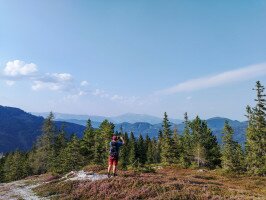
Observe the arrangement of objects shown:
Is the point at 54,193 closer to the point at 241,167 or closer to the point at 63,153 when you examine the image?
the point at 241,167

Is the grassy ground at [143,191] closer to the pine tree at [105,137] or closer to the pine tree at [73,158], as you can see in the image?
the pine tree at [105,137]

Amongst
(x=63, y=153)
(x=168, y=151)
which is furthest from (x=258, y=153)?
(x=63, y=153)

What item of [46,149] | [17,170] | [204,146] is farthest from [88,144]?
[17,170]

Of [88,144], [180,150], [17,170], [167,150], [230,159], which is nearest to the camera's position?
[230,159]

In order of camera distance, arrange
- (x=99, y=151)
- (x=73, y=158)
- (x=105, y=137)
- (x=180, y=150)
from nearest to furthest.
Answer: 1. (x=105, y=137)
2. (x=73, y=158)
3. (x=99, y=151)
4. (x=180, y=150)

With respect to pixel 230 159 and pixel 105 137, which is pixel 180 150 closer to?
pixel 105 137

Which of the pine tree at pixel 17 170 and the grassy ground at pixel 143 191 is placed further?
the pine tree at pixel 17 170

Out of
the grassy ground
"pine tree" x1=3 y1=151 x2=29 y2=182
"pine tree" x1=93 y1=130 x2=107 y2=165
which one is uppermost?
"pine tree" x1=93 y1=130 x2=107 y2=165

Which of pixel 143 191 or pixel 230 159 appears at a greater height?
pixel 230 159

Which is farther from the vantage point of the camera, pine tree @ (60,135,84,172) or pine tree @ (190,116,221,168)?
pine tree @ (190,116,221,168)

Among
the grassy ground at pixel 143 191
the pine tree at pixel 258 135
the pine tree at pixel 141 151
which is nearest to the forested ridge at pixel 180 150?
the pine tree at pixel 258 135

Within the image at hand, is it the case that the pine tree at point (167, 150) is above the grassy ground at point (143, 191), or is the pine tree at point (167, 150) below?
above

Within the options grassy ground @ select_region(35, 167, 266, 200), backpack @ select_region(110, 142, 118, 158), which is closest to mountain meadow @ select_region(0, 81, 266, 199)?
grassy ground @ select_region(35, 167, 266, 200)

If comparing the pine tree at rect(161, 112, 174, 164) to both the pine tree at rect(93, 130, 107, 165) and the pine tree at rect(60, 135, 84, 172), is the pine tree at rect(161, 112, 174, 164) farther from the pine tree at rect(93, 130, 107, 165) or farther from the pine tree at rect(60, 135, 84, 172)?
the pine tree at rect(60, 135, 84, 172)
